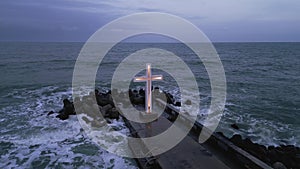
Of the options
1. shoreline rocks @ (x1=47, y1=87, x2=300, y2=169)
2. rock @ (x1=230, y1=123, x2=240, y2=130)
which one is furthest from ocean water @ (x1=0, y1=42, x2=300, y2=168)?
shoreline rocks @ (x1=47, y1=87, x2=300, y2=169)

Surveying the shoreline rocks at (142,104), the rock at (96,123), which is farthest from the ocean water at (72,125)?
the shoreline rocks at (142,104)

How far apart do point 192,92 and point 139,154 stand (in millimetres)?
14564

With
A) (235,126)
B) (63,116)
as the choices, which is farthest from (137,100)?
(235,126)

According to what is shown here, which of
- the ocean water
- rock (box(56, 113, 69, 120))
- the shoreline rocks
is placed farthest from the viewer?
rock (box(56, 113, 69, 120))

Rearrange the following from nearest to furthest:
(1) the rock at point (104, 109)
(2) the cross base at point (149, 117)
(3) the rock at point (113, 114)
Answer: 1. (2) the cross base at point (149, 117)
2. (3) the rock at point (113, 114)
3. (1) the rock at point (104, 109)

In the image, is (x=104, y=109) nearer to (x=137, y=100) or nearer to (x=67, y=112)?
(x=137, y=100)

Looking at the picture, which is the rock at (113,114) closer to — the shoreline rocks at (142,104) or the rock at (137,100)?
the shoreline rocks at (142,104)

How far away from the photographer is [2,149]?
10266 mm

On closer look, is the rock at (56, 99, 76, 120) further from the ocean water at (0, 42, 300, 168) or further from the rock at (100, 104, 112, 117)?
the rock at (100, 104, 112, 117)

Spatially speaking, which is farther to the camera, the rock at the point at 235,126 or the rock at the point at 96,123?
the rock at the point at 235,126

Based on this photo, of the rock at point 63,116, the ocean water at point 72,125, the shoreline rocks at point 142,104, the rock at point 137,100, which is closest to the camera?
the shoreline rocks at point 142,104

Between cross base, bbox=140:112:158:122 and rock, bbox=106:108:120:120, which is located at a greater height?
cross base, bbox=140:112:158:122

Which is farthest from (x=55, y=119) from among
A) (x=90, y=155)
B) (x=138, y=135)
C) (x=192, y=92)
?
(x=192, y=92)

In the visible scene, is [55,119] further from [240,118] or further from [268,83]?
[268,83]
